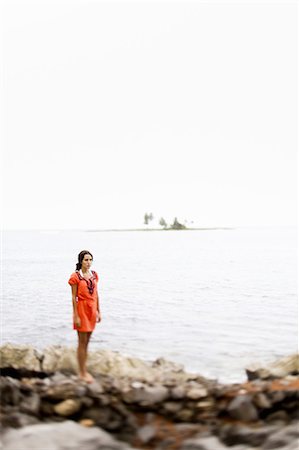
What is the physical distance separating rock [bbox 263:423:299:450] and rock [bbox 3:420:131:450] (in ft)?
5.45

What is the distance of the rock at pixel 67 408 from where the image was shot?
714 cm

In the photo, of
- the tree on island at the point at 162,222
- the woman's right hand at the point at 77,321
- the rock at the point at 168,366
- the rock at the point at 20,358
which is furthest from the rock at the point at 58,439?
the tree on island at the point at 162,222

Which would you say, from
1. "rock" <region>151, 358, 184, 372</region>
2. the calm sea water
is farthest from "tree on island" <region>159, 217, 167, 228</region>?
"rock" <region>151, 358, 184, 372</region>

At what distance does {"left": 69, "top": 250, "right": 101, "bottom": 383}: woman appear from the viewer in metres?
8.41

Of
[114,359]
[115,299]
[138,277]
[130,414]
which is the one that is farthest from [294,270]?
[130,414]

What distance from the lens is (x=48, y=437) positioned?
6191 millimetres

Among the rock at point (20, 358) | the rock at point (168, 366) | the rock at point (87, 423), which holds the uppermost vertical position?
the rock at point (87, 423)

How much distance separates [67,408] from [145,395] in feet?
3.60

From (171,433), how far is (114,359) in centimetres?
424

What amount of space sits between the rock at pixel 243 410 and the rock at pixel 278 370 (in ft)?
8.15

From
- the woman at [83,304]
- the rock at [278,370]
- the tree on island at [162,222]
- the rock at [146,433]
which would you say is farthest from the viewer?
the tree on island at [162,222]

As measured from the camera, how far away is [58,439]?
6199 mm

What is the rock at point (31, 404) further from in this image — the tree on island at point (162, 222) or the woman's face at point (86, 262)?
the tree on island at point (162, 222)

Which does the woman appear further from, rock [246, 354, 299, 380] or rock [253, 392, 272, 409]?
rock [246, 354, 299, 380]
